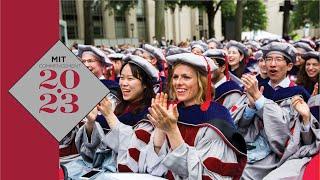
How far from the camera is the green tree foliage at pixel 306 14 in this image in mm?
52750

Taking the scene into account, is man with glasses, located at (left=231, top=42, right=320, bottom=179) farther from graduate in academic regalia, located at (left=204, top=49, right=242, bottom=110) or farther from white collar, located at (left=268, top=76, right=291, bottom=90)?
graduate in academic regalia, located at (left=204, top=49, right=242, bottom=110)

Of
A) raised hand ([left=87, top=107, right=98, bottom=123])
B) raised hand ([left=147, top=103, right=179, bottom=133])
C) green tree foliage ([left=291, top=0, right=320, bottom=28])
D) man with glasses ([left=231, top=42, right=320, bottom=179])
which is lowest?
green tree foliage ([left=291, top=0, right=320, bottom=28])

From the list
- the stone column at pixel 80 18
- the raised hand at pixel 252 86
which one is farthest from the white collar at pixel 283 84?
the stone column at pixel 80 18

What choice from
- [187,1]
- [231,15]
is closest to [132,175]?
[187,1]

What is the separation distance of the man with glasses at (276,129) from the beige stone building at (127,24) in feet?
151

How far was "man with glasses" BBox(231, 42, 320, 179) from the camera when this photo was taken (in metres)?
4.40

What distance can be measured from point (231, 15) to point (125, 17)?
40.3 feet

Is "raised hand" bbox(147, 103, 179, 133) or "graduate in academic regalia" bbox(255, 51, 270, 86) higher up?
"raised hand" bbox(147, 103, 179, 133)

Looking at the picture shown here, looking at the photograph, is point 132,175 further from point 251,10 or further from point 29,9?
point 251,10

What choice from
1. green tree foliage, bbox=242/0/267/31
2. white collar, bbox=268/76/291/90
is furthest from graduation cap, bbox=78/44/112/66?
green tree foliage, bbox=242/0/267/31

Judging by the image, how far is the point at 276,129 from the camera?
4.62 m

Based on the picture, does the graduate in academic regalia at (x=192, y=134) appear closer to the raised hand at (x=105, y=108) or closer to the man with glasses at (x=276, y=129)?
the raised hand at (x=105, y=108)

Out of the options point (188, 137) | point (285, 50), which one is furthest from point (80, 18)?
Result: point (188, 137)

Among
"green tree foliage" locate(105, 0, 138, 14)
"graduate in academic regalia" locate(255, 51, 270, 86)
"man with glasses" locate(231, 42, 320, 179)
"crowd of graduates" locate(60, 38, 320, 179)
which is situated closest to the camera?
"crowd of graduates" locate(60, 38, 320, 179)
